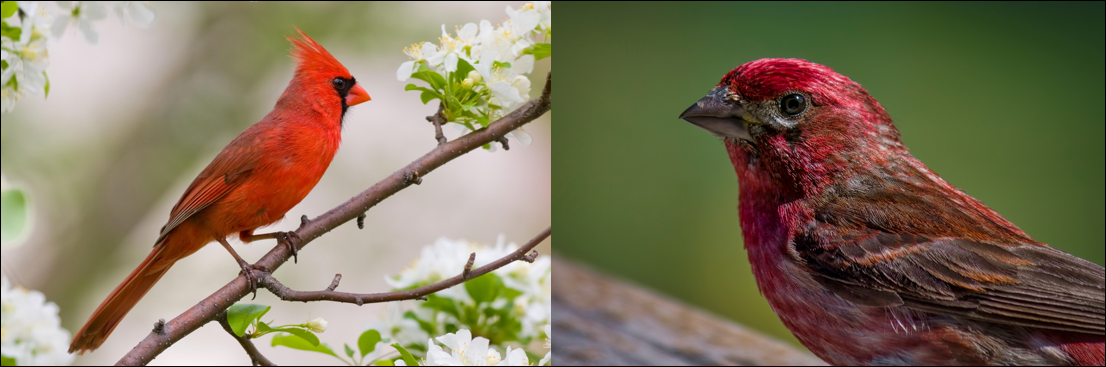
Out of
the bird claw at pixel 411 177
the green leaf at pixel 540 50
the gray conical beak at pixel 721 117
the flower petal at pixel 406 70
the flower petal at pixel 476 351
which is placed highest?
the green leaf at pixel 540 50

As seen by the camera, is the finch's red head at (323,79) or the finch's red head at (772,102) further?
the finch's red head at (323,79)

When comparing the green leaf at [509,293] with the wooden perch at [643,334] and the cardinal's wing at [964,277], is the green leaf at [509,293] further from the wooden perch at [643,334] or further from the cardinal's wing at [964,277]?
the cardinal's wing at [964,277]

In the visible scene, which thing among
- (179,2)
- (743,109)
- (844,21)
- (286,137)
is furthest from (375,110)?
(844,21)

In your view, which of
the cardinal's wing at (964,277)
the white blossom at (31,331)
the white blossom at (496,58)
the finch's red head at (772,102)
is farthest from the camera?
the white blossom at (31,331)

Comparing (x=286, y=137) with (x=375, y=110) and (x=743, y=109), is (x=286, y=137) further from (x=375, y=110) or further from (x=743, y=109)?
(x=743, y=109)

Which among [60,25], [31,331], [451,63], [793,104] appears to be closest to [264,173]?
[451,63]

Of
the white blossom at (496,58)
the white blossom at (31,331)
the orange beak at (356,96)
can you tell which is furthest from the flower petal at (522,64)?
the white blossom at (31,331)

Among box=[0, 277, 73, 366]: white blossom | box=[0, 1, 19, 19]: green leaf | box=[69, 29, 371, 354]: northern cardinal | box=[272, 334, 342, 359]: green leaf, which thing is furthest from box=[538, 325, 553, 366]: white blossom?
box=[0, 1, 19, 19]: green leaf

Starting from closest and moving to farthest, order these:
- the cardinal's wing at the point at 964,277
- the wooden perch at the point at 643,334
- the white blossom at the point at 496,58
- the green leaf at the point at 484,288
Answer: the cardinal's wing at the point at 964,277, the white blossom at the point at 496,58, the green leaf at the point at 484,288, the wooden perch at the point at 643,334
